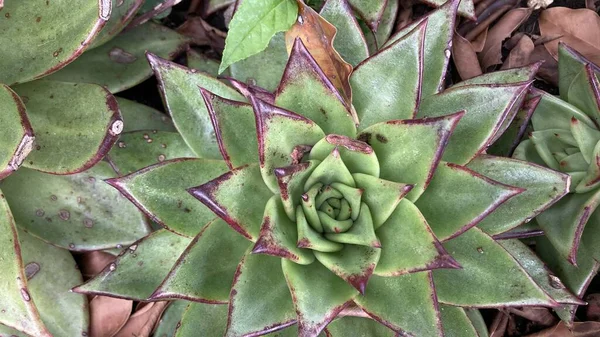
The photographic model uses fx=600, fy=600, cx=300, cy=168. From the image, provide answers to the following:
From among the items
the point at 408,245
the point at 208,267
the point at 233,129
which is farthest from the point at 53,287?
the point at 408,245

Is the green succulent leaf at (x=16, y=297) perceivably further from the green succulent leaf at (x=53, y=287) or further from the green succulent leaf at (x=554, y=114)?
the green succulent leaf at (x=554, y=114)

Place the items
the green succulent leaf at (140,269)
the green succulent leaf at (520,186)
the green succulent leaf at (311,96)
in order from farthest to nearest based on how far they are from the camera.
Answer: the green succulent leaf at (140,269) → the green succulent leaf at (520,186) → the green succulent leaf at (311,96)

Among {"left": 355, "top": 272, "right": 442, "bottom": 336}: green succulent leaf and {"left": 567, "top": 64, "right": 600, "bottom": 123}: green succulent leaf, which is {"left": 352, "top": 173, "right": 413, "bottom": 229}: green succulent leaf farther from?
{"left": 567, "top": 64, "right": 600, "bottom": 123}: green succulent leaf

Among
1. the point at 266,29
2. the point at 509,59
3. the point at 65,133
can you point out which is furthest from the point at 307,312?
the point at 509,59

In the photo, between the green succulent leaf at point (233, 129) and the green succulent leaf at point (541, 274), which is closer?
the green succulent leaf at point (233, 129)

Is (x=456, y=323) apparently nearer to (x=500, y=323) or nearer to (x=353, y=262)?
(x=353, y=262)

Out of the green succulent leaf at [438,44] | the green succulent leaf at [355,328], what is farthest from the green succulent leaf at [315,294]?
the green succulent leaf at [438,44]

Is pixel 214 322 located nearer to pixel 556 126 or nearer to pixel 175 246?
pixel 175 246
